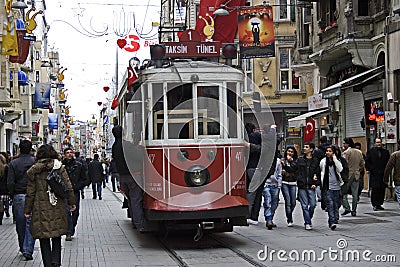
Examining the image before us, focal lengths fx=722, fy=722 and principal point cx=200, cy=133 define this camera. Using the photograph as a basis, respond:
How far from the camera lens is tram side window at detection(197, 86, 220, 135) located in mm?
12906

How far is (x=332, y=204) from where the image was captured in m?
15.1

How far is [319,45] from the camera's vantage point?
2789 cm

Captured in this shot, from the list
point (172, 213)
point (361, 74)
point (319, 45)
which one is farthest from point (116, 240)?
point (319, 45)

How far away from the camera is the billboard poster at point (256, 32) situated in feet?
82.3

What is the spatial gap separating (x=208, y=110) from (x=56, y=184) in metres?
3.97

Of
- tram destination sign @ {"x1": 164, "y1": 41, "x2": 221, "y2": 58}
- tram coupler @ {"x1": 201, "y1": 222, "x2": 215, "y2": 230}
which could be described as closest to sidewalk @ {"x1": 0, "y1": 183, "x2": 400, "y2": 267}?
tram coupler @ {"x1": 201, "y1": 222, "x2": 215, "y2": 230}

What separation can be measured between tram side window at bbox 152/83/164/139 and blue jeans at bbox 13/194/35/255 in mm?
2615

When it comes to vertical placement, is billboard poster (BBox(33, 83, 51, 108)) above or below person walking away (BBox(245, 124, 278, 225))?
above

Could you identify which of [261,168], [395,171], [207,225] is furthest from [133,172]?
[395,171]

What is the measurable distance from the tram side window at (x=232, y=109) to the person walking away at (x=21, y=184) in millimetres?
3552

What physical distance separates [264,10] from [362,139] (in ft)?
19.1

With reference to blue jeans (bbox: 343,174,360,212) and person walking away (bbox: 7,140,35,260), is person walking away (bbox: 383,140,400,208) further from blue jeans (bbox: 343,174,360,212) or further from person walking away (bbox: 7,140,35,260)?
person walking away (bbox: 7,140,35,260)

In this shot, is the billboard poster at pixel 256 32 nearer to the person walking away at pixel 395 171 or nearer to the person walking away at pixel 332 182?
the person walking away at pixel 395 171

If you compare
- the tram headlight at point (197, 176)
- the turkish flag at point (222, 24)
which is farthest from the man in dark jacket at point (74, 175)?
the turkish flag at point (222, 24)
